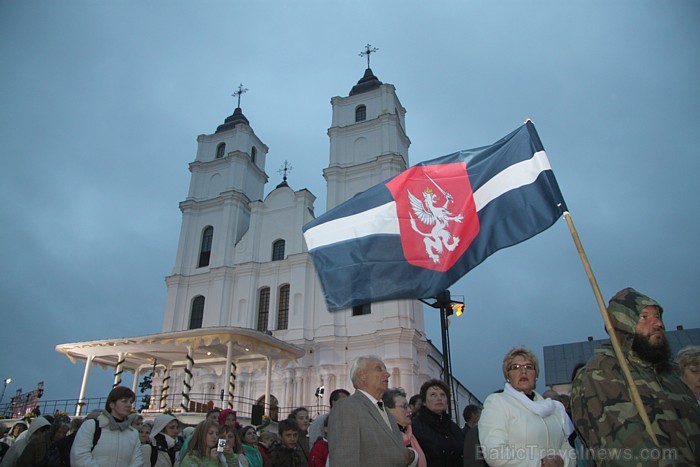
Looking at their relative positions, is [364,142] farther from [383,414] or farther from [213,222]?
[383,414]

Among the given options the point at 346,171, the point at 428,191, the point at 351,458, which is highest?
the point at 346,171

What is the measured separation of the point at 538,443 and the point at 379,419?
1065 mm

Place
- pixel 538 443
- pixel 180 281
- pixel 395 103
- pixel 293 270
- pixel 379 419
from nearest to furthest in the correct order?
pixel 538 443 → pixel 379 419 → pixel 293 270 → pixel 180 281 → pixel 395 103

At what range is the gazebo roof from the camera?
17906 mm

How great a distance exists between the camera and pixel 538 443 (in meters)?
2.96

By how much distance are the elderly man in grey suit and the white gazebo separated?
1418 centimetres

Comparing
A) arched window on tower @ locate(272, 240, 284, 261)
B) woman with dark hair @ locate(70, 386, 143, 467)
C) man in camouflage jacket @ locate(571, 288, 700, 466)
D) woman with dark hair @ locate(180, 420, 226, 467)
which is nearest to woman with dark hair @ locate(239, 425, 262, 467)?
woman with dark hair @ locate(180, 420, 226, 467)

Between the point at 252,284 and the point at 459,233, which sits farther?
the point at 252,284

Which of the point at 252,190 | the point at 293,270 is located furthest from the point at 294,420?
the point at 252,190

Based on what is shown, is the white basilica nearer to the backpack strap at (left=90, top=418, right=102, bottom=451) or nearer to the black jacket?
the backpack strap at (left=90, top=418, right=102, bottom=451)

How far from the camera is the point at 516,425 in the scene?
3.01 m

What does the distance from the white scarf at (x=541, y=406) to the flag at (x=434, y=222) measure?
67.2 inches

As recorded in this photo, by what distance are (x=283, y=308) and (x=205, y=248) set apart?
6.99m

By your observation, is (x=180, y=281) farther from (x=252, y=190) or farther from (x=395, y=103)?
(x=395, y=103)
